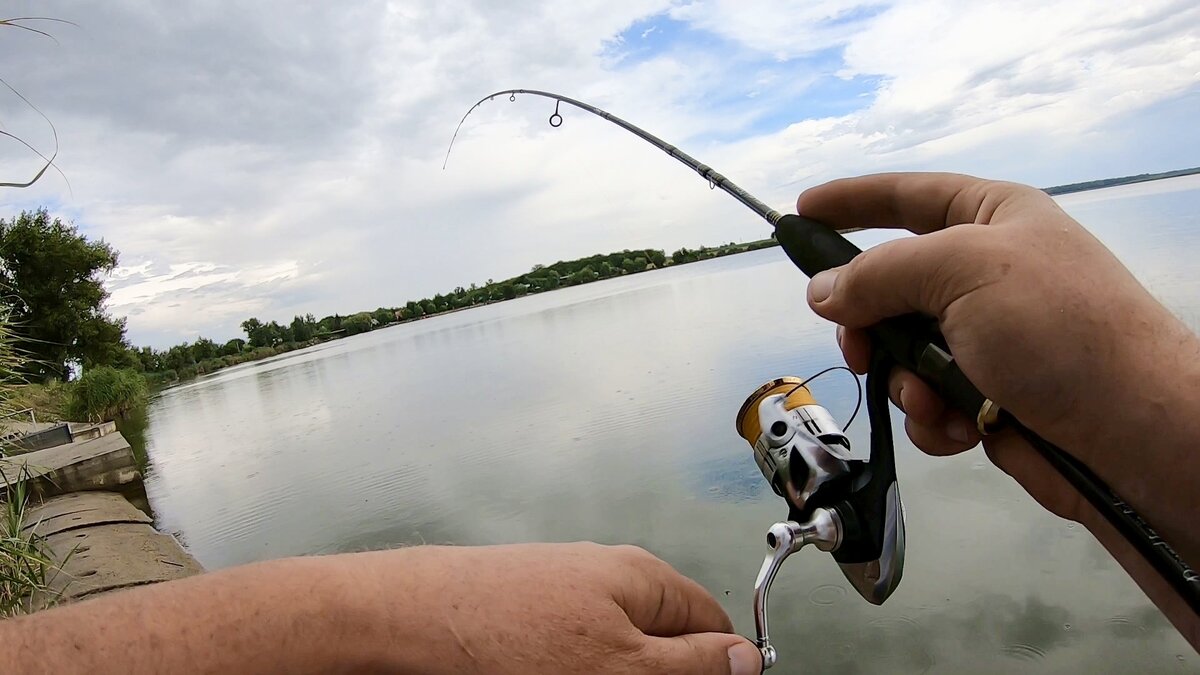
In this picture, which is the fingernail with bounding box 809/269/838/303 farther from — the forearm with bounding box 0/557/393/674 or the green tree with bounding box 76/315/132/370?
the green tree with bounding box 76/315/132/370

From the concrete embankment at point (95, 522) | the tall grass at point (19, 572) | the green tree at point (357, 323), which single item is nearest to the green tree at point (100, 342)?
the concrete embankment at point (95, 522)

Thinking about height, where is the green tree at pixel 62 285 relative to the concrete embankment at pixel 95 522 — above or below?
above

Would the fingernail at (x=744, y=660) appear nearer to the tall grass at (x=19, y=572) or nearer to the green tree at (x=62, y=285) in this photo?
the tall grass at (x=19, y=572)

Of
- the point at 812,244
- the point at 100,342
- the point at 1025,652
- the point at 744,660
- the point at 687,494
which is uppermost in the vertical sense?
the point at 100,342

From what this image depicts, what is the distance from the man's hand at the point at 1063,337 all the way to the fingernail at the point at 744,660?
56 cm

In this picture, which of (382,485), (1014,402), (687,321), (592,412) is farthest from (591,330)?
(1014,402)

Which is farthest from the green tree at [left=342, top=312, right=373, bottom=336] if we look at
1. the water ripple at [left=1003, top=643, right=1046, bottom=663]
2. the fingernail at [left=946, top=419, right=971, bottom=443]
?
the fingernail at [left=946, top=419, right=971, bottom=443]

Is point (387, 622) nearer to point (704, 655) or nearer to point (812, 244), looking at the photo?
point (704, 655)

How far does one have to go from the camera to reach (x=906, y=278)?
1129mm

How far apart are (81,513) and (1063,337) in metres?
8.01

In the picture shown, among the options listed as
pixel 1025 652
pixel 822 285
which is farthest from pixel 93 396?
pixel 822 285

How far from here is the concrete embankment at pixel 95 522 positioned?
461cm

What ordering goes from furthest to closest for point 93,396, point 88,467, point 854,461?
point 93,396
point 88,467
point 854,461

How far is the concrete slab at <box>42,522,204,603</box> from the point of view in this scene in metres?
4.43
